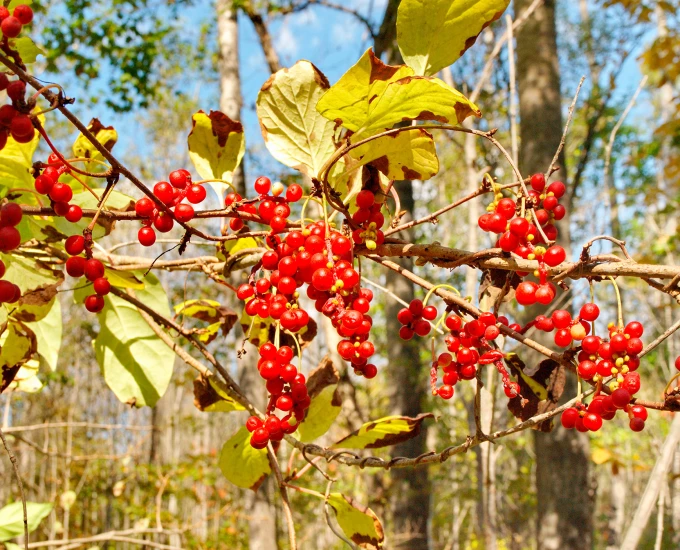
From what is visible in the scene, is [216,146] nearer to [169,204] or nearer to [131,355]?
[169,204]

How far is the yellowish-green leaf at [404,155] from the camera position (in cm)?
52

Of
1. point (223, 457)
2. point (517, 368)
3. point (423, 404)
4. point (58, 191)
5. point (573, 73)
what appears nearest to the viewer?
point (58, 191)

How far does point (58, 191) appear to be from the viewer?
44 cm

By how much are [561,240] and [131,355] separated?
1726 mm

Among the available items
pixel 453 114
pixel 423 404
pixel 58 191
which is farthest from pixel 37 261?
pixel 423 404

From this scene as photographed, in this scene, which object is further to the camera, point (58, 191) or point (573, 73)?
point (573, 73)

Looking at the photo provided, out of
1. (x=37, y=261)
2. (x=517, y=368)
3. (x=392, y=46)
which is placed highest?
(x=392, y=46)

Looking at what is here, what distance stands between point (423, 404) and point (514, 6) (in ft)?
6.82

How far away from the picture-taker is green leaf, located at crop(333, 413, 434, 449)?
0.64 meters

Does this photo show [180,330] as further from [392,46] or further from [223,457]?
[392,46]

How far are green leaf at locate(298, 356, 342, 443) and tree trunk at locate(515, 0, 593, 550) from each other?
136 centimetres

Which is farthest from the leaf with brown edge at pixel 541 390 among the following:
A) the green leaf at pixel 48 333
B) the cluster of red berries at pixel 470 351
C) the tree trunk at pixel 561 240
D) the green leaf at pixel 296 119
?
the tree trunk at pixel 561 240

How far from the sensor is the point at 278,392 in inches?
21.1

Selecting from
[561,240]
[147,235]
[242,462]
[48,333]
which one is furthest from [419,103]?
[561,240]
